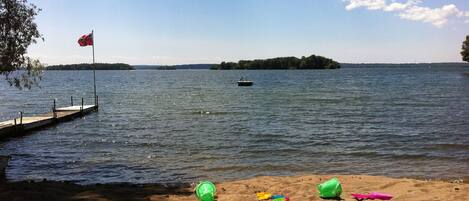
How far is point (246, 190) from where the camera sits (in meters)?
13.4

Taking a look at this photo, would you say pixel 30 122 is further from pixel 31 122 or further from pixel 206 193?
pixel 206 193

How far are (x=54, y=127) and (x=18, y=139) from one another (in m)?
5.86

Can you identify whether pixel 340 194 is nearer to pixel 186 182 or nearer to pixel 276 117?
pixel 186 182

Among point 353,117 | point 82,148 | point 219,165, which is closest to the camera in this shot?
point 219,165

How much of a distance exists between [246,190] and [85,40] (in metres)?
35.9

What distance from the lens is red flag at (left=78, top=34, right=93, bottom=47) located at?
148 ft

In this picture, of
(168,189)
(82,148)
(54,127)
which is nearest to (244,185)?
(168,189)

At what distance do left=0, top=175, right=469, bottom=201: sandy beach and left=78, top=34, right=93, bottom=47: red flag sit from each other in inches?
1297

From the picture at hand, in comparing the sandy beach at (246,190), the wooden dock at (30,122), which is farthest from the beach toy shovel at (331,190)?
the wooden dock at (30,122)

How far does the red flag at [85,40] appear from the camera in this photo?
4524 cm

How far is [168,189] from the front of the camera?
14156 millimetres

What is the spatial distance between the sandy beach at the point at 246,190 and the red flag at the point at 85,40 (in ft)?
108

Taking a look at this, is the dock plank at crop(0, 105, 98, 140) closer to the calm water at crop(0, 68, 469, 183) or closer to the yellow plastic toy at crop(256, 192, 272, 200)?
the calm water at crop(0, 68, 469, 183)

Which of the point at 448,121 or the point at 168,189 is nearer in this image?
the point at 168,189
